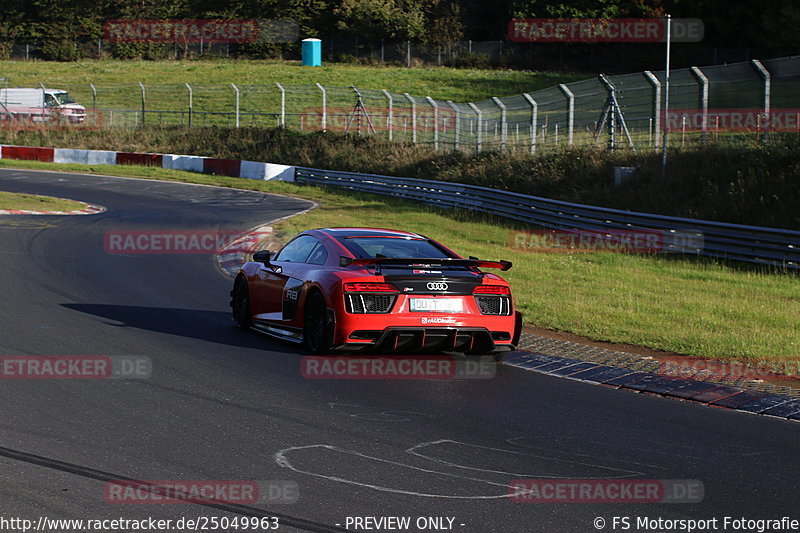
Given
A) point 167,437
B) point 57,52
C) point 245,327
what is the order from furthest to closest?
point 57,52 < point 245,327 < point 167,437

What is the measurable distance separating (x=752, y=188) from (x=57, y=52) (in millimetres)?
68386

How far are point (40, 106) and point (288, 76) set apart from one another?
2228 cm

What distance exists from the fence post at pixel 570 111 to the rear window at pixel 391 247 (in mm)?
16784

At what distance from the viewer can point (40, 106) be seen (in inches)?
1908

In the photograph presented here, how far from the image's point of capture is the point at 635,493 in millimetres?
5996

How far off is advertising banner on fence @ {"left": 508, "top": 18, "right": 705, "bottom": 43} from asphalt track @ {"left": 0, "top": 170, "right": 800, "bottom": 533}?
58.1 meters

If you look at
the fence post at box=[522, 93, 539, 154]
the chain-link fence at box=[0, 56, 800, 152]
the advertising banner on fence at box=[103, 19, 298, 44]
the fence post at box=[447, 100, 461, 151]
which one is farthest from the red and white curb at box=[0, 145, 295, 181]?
the advertising banner on fence at box=[103, 19, 298, 44]

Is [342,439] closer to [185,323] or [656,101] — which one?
[185,323]

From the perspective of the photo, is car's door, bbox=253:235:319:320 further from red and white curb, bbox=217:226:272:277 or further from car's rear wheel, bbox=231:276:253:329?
red and white curb, bbox=217:226:272:277

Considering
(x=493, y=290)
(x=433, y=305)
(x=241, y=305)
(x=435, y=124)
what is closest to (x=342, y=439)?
(x=433, y=305)

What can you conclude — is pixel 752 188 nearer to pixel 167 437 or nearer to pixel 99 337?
pixel 99 337

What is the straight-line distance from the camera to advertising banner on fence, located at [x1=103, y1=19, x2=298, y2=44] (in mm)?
80062

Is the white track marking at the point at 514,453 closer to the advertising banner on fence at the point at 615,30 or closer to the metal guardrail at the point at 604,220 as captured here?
the metal guardrail at the point at 604,220

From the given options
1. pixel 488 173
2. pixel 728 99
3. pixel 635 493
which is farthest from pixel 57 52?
pixel 635 493
